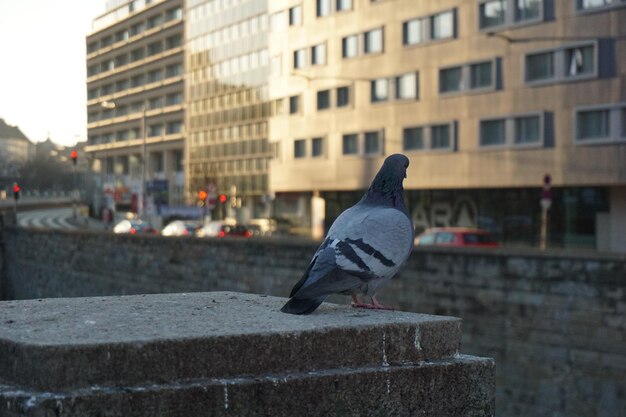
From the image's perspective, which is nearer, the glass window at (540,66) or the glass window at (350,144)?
the glass window at (540,66)

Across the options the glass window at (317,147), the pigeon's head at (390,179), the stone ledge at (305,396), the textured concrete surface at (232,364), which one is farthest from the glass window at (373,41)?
the stone ledge at (305,396)

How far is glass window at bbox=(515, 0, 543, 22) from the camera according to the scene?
4427 centimetres

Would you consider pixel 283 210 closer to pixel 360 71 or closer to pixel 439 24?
pixel 360 71

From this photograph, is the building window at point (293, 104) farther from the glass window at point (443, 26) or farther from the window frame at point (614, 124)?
the window frame at point (614, 124)

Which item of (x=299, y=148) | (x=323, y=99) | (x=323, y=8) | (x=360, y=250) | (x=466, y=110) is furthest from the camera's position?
(x=299, y=148)

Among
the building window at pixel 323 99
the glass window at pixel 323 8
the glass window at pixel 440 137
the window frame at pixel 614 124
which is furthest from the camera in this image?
the glass window at pixel 323 8

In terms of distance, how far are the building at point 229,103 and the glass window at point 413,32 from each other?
2651cm

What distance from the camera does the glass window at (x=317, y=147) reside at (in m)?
57.4

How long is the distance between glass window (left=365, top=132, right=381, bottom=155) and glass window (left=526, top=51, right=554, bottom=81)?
1030cm

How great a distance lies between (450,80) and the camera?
49.1 m

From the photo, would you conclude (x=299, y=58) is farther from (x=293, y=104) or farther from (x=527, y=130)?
(x=527, y=130)

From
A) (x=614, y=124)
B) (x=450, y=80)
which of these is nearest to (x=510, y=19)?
(x=450, y=80)

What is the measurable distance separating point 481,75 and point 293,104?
15.7 meters

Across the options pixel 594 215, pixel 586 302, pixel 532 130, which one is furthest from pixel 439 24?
pixel 586 302
